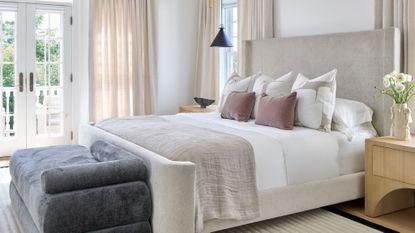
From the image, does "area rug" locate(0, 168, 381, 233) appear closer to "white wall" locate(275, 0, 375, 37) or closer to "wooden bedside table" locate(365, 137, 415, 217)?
"wooden bedside table" locate(365, 137, 415, 217)

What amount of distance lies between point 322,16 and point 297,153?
188cm

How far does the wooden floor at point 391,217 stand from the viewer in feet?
10.1

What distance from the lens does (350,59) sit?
12.6ft

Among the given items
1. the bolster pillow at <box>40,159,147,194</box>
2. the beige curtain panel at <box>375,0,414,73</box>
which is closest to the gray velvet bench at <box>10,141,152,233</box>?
the bolster pillow at <box>40,159,147,194</box>

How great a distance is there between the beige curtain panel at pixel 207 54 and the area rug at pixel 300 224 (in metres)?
3.08

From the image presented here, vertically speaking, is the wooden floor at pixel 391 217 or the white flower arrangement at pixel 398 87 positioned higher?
the white flower arrangement at pixel 398 87

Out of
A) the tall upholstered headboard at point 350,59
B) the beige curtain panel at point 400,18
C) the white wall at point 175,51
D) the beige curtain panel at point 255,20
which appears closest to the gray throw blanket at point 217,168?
the tall upholstered headboard at point 350,59

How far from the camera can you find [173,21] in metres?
6.26

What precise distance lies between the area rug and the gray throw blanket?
308 millimetres

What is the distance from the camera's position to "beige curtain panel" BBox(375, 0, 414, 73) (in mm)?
3453

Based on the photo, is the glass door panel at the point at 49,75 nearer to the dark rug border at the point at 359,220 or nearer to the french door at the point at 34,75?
the french door at the point at 34,75

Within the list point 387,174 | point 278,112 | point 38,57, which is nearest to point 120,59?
point 38,57

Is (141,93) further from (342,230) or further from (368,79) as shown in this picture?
(342,230)

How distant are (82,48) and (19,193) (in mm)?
3075
